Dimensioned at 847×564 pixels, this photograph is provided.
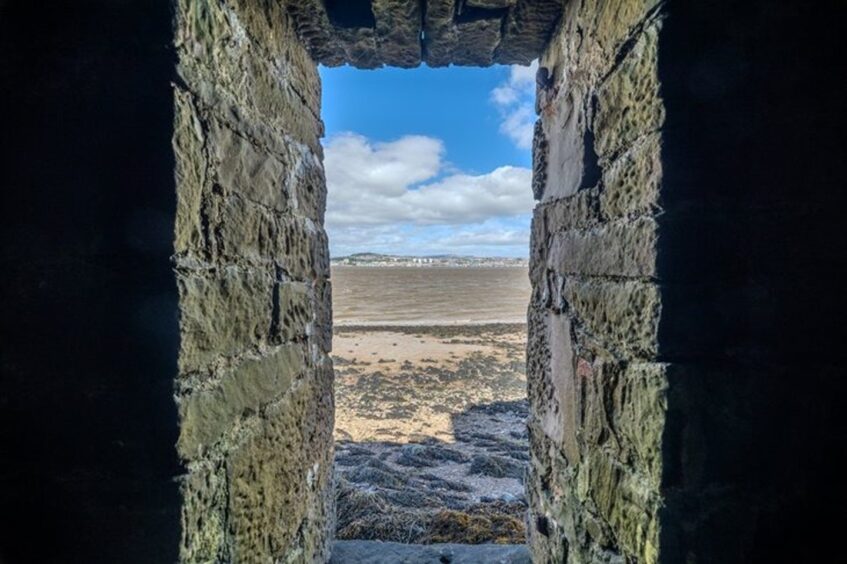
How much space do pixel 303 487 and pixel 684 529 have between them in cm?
128

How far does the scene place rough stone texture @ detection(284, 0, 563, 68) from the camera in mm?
1776

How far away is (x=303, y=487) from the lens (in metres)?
1.80

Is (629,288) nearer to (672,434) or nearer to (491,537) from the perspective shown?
(672,434)

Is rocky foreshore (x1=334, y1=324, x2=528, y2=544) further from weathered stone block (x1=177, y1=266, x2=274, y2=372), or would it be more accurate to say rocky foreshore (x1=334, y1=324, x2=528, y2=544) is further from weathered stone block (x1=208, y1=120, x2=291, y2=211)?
weathered stone block (x1=208, y1=120, x2=291, y2=211)

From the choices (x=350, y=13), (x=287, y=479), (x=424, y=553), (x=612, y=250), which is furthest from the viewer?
(x=424, y=553)

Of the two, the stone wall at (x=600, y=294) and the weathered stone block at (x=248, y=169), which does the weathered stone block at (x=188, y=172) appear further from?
the stone wall at (x=600, y=294)

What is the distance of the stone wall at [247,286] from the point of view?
1.02m

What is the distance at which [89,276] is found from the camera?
0.98m

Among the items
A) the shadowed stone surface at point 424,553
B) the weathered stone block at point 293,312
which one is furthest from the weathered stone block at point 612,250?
the shadowed stone surface at point 424,553

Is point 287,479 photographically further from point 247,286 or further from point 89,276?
→ point 89,276

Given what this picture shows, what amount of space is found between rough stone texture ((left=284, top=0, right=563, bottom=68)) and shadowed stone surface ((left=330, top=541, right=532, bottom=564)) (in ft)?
7.32

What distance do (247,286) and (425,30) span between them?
1.32m

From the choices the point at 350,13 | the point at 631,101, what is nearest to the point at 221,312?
the point at 631,101

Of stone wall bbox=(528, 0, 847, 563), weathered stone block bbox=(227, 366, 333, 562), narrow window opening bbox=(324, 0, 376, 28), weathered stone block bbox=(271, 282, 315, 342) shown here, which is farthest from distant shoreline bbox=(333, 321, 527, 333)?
stone wall bbox=(528, 0, 847, 563)
